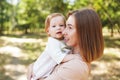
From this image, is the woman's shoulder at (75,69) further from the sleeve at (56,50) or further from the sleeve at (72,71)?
the sleeve at (56,50)

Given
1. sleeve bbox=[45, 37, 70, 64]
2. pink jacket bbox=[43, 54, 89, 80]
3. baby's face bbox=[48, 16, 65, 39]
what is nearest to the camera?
pink jacket bbox=[43, 54, 89, 80]

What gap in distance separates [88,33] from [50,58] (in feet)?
1.76

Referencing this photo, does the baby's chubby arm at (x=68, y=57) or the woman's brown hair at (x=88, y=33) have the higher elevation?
the woman's brown hair at (x=88, y=33)

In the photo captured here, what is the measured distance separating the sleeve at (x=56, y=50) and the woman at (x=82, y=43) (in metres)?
0.12

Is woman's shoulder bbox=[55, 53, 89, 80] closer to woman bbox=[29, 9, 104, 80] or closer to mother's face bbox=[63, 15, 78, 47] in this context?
woman bbox=[29, 9, 104, 80]

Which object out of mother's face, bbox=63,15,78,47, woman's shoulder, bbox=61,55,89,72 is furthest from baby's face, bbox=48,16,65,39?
woman's shoulder, bbox=61,55,89,72

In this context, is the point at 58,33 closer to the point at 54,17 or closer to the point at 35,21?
the point at 54,17

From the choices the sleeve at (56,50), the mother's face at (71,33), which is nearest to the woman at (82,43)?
the mother's face at (71,33)

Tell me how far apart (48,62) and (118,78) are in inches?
359

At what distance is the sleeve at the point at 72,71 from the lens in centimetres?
219

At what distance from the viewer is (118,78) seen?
447 inches

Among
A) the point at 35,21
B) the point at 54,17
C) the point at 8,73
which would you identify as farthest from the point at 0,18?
the point at 54,17

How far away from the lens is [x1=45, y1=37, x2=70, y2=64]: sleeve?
2.39 metres

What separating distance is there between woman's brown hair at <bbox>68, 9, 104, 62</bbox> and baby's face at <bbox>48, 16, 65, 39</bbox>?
20.5 inches
